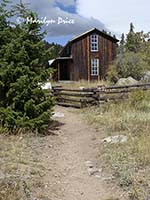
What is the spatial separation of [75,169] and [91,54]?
3366 cm

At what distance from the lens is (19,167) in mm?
7609

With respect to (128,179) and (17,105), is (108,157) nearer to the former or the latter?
(128,179)

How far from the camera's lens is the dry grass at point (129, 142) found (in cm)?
688

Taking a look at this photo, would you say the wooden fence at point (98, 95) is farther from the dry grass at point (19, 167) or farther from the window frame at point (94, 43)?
the window frame at point (94, 43)

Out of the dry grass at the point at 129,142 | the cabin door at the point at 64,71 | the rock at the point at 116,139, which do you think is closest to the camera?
the dry grass at the point at 129,142

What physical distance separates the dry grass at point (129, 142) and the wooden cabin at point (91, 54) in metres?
24.7

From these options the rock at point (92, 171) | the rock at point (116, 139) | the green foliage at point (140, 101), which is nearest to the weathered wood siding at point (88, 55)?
the green foliage at point (140, 101)

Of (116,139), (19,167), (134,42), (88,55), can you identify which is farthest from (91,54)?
(19,167)

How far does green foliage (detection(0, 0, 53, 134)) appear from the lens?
38.4 ft

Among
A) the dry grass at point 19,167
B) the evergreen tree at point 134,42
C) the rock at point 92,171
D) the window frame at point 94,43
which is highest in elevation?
the evergreen tree at point 134,42

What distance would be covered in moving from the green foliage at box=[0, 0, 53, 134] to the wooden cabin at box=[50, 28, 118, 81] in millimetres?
28087

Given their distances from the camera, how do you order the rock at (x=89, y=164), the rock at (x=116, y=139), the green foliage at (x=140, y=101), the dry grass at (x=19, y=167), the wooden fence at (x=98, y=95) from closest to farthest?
the dry grass at (x=19, y=167), the rock at (x=89, y=164), the rock at (x=116, y=139), the green foliage at (x=140, y=101), the wooden fence at (x=98, y=95)

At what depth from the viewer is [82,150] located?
10148 mm

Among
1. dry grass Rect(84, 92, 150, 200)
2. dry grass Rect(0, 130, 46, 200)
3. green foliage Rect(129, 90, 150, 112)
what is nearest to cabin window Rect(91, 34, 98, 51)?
green foliage Rect(129, 90, 150, 112)
